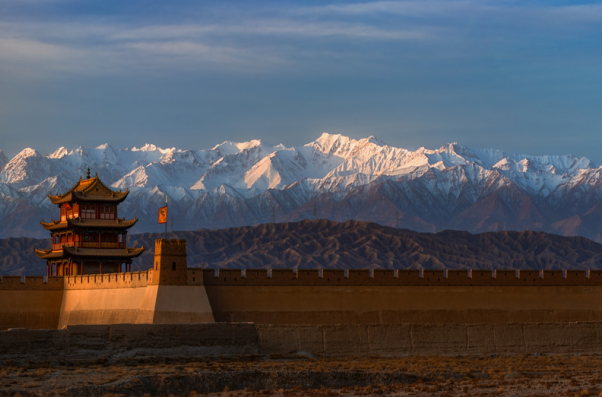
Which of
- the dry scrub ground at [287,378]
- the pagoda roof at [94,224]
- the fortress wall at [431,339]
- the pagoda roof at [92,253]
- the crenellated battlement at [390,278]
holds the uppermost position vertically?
the pagoda roof at [94,224]

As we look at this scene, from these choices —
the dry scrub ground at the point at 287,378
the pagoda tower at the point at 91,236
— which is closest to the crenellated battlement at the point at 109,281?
the pagoda tower at the point at 91,236

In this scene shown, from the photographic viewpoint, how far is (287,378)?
48656mm

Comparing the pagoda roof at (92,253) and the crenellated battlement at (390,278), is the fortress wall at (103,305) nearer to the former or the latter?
the crenellated battlement at (390,278)

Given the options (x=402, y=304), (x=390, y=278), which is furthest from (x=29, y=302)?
(x=402, y=304)

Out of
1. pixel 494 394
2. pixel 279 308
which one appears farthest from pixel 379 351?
pixel 494 394

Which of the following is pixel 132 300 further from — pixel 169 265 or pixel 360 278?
pixel 360 278

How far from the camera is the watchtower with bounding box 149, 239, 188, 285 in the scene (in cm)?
6353

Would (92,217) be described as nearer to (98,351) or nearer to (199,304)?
(199,304)

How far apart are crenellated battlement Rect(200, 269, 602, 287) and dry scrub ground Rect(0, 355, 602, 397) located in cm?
1020

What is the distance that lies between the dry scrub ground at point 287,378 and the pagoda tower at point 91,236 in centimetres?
2964

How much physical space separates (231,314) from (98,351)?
1264cm

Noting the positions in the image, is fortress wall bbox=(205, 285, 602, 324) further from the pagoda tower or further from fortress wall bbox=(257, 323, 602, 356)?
the pagoda tower

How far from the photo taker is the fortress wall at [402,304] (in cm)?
6500

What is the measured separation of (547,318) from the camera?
223ft
